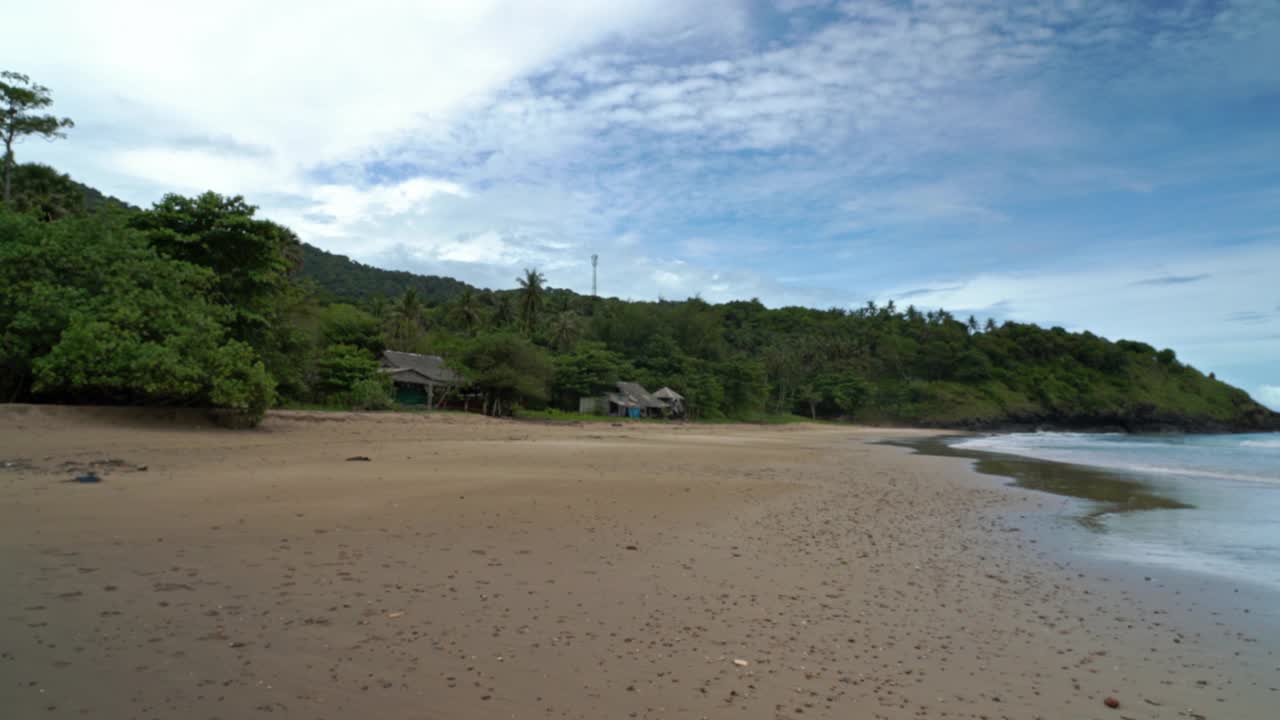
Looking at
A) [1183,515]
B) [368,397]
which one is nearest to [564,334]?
[368,397]

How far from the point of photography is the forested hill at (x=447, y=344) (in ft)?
61.6

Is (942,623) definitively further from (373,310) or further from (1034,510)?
(373,310)

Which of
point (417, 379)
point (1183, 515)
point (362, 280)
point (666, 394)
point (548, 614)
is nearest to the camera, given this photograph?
point (548, 614)

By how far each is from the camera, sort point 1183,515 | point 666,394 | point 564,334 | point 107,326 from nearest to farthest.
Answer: point 1183,515 → point 107,326 → point 666,394 → point 564,334

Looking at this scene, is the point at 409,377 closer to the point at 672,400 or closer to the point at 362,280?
the point at 672,400

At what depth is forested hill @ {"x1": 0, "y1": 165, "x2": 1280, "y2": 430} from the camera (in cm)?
1877

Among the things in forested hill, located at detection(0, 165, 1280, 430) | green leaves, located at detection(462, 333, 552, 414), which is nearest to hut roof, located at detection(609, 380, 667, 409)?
forested hill, located at detection(0, 165, 1280, 430)

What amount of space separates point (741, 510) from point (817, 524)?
1.32 m

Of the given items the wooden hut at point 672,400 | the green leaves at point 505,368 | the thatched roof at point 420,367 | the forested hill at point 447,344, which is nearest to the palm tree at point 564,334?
the forested hill at point 447,344

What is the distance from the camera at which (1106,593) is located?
6602 mm

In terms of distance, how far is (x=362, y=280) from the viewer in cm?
9981

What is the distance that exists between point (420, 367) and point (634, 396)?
20.8 meters

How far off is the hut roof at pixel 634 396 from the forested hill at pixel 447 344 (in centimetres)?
273

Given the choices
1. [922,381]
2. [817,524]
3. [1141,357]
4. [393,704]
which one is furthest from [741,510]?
[1141,357]
